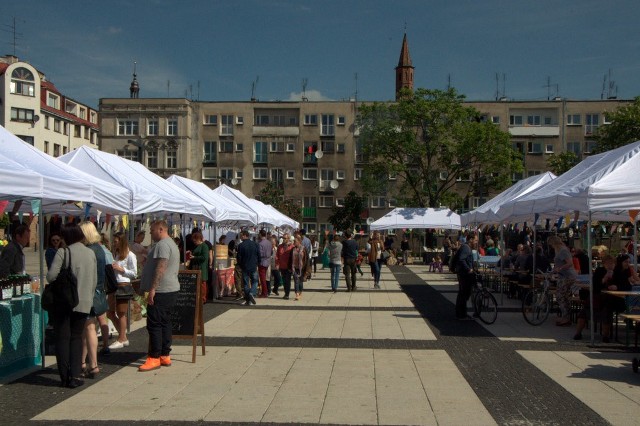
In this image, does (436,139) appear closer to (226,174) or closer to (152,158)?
(226,174)

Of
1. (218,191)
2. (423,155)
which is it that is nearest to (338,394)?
(218,191)

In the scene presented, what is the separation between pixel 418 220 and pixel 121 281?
27.9m

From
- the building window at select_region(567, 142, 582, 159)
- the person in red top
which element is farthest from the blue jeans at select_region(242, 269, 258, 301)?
the building window at select_region(567, 142, 582, 159)

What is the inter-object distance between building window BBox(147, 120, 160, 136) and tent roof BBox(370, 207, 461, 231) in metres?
43.5

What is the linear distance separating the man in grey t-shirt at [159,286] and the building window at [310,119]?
223 ft

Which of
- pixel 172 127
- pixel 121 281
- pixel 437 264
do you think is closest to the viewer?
pixel 121 281

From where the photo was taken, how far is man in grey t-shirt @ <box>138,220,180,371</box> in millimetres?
9281

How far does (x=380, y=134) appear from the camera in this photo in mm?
48938

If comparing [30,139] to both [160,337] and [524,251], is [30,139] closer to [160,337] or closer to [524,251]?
[524,251]

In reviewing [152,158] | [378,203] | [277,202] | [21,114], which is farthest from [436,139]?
[21,114]

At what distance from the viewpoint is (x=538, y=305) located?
47.5ft

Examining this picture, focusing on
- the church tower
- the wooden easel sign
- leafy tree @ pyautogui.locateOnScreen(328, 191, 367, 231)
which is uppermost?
the church tower

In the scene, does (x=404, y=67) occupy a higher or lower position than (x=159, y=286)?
higher

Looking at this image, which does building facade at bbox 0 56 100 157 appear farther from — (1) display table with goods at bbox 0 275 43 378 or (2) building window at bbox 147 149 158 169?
(1) display table with goods at bbox 0 275 43 378
